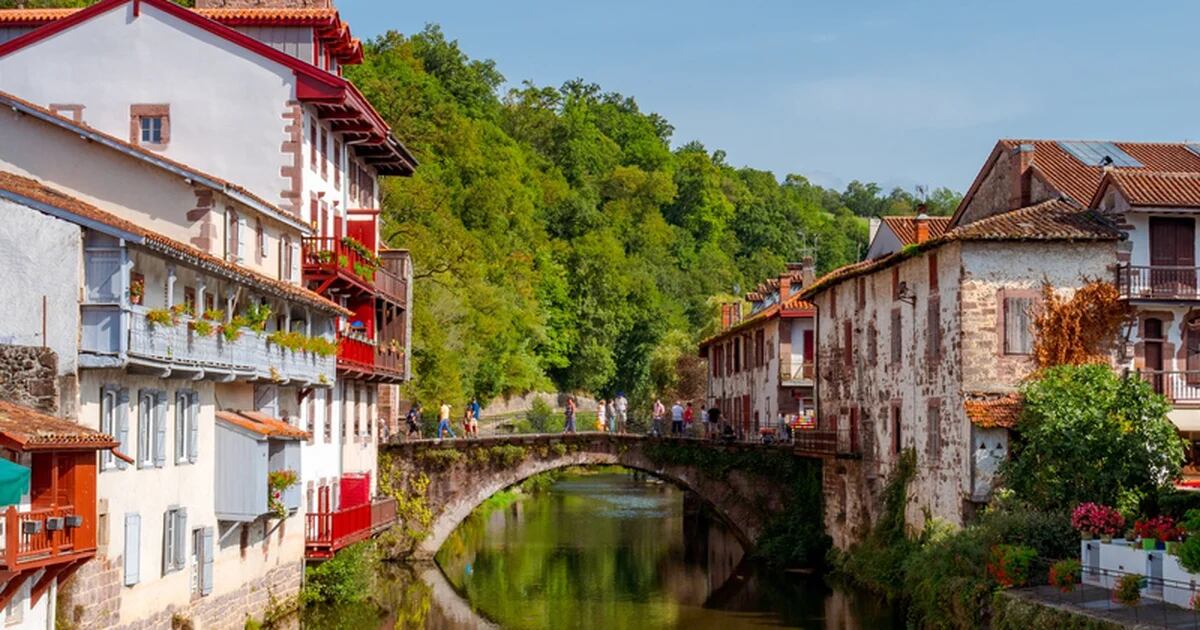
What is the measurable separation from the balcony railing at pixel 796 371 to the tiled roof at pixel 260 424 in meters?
32.5

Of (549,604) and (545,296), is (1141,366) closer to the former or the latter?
(549,604)

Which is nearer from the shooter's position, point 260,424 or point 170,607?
point 170,607

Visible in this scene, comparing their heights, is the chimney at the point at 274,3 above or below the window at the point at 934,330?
above

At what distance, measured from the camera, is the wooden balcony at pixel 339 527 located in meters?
41.8

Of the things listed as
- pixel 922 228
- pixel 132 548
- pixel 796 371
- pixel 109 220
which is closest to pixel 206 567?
pixel 132 548

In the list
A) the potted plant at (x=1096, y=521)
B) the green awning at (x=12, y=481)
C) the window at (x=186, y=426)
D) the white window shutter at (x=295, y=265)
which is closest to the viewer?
the green awning at (x=12, y=481)

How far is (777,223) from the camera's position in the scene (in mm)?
153125

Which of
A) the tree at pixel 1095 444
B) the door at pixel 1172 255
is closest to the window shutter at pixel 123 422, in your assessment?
the tree at pixel 1095 444

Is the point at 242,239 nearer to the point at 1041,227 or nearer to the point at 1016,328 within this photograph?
the point at 1016,328

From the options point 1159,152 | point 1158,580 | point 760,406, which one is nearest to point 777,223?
point 760,406

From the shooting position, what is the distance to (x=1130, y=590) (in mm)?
30656

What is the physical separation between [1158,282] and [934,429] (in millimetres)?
6929

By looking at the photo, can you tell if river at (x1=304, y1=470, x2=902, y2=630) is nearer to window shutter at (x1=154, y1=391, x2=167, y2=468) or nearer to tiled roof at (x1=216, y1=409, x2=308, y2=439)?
tiled roof at (x1=216, y1=409, x2=308, y2=439)

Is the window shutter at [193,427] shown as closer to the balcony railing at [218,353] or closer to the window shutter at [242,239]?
the balcony railing at [218,353]
